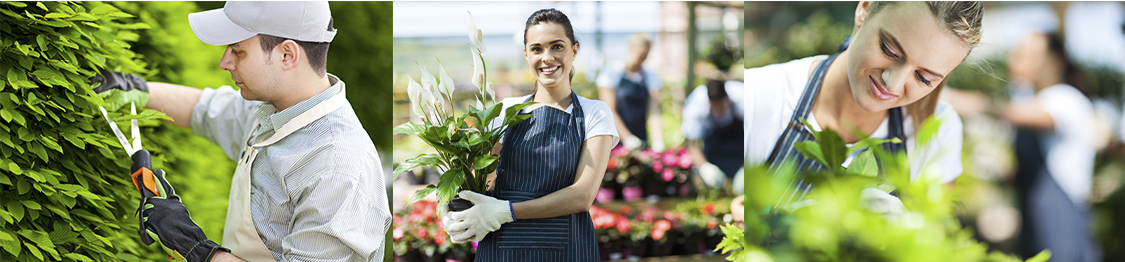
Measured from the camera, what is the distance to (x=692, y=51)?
4.85 meters

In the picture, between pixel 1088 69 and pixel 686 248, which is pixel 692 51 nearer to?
pixel 686 248

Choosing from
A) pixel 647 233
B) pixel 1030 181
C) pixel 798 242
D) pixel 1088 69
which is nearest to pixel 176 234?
pixel 798 242

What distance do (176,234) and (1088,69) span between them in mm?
2145

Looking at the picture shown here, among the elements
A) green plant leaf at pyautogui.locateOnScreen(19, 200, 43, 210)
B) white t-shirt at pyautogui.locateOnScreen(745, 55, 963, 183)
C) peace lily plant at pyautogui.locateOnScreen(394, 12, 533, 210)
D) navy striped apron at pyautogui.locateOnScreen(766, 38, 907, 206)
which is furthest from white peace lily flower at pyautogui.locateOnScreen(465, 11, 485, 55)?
green plant leaf at pyautogui.locateOnScreen(19, 200, 43, 210)

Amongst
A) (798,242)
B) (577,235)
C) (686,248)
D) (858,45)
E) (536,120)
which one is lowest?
(686,248)

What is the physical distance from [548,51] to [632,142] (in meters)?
2.40

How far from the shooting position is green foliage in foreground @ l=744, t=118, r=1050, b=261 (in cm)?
69

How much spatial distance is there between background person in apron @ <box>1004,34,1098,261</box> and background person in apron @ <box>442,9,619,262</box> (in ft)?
3.34

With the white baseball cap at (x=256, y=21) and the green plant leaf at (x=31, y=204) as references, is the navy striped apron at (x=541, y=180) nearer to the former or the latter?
the white baseball cap at (x=256, y=21)

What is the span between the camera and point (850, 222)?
2.36 feet

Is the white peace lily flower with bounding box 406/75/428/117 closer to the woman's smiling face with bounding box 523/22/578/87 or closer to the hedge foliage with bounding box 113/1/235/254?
the woman's smiling face with bounding box 523/22/578/87

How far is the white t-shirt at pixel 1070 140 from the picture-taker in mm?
1293

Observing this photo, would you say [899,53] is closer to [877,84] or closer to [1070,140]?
[877,84]

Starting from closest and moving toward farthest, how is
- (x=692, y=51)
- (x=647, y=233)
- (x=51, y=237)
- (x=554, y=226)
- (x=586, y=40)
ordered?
(x=51, y=237) < (x=554, y=226) < (x=647, y=233) < (x=586, y=40) < (x=692, y=51)
